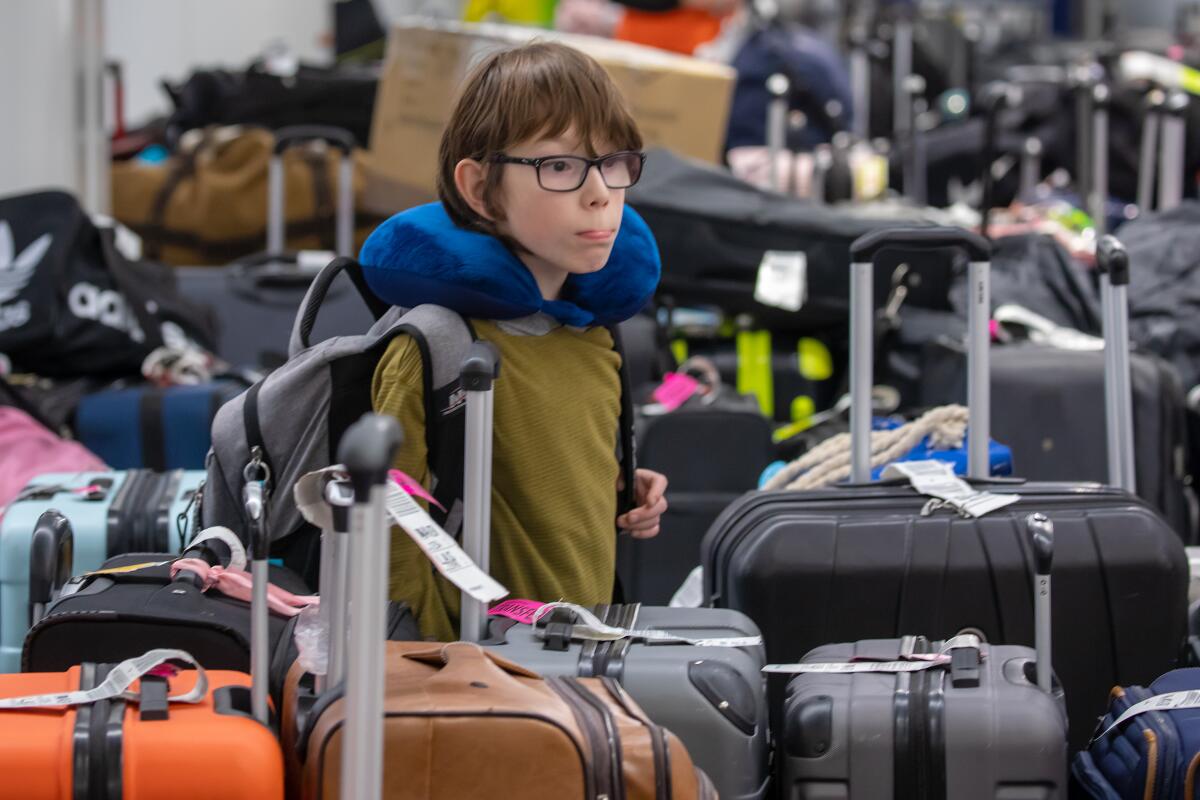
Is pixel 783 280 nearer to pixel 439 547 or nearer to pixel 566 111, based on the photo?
pixel 566 111

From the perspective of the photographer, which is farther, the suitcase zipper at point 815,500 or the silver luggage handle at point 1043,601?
the suitcase zipper at point 815,500

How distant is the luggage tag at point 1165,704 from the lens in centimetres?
222

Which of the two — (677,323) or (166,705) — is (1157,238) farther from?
(166,705)

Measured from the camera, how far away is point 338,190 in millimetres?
5602

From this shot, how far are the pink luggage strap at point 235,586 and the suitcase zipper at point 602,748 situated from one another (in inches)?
19.5

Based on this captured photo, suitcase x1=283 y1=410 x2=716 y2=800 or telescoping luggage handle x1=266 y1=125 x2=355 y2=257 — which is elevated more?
telescoping luggage handle x1=266 y1=125 x2=355 y2=257

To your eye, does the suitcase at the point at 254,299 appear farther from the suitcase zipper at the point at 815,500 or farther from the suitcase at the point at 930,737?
the suitcase at the point at 930,737

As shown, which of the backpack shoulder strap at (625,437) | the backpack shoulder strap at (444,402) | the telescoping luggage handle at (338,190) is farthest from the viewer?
the telescoping luggage handle at (338,190)

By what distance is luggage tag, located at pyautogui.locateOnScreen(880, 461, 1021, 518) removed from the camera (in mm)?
2629

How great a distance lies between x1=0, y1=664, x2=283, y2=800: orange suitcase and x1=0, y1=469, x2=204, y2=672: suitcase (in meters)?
0.77

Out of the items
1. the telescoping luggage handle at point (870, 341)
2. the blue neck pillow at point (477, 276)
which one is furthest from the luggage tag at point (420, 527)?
the telescoping luggage handle at point (870, 341)

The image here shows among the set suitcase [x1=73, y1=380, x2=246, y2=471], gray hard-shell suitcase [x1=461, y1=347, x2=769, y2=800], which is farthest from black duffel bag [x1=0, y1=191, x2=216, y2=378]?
gray hard-shell suitcase [x1=461, y1=347, x2=769, y2=800]

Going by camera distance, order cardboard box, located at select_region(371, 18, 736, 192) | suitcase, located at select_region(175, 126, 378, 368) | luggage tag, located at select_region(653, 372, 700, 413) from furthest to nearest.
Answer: cardboard box, located at select_region(371, 18, 736, 192), suitcase, located at select_region(175, 126, 378, 368), luggage tag, located at select_region(653, 372, 700, 413)

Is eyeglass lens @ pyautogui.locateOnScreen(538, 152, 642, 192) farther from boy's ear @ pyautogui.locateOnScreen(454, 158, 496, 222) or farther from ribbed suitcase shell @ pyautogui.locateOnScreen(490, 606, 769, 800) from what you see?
ribbed suitcase shell @ pyautogui.locateOnScreen(490, 606, 769, 800)
